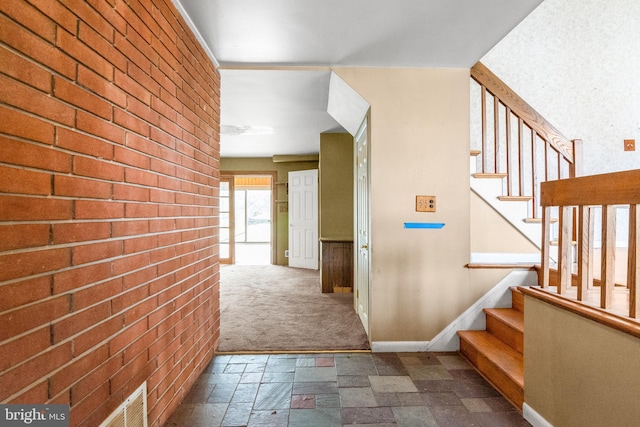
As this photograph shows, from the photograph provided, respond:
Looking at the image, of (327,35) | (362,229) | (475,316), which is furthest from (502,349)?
(327,35)

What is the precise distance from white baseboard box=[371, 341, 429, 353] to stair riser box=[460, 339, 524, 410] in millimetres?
327

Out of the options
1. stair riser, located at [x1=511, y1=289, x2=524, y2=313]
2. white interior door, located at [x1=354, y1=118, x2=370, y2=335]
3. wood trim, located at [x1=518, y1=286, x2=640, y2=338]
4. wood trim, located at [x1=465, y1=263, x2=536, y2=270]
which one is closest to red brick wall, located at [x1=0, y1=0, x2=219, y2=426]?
white interior door, located at [x1=354, y1=118, x2=370, y2=335]

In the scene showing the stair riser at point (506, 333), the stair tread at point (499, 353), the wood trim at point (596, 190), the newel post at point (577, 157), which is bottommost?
the stair tread at point (499, 353)

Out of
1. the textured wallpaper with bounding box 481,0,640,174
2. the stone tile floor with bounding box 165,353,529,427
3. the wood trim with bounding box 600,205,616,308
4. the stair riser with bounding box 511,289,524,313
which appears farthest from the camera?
the textured wallpaper with bounding box 481,0,640,174

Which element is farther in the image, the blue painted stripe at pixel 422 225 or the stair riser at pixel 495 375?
the blue painted stripe at pixel 422 225

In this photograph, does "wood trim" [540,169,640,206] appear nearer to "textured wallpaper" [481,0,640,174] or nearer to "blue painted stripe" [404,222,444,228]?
"blue painted stripe" [404,222,444,228]

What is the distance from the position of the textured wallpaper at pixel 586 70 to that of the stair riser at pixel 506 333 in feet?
7.37

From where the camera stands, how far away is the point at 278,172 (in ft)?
23.6

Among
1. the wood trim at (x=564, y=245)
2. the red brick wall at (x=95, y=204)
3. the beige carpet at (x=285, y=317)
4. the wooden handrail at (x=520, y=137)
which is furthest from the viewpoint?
the beige carpet at (x=285, y=317)

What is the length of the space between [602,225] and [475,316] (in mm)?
1515

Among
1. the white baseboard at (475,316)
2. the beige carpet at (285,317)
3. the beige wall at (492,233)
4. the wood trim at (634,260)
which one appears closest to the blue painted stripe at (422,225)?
the beige wall at (492,233)

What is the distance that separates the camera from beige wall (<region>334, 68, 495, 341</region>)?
2.62 m

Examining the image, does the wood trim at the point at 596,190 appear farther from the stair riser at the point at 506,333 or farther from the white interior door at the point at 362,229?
the white interior door at the point at 362,229

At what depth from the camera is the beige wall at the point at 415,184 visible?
103 inches
